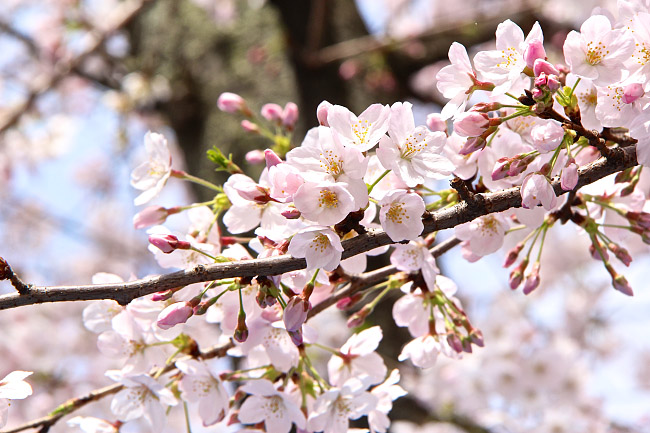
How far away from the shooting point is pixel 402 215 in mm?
806

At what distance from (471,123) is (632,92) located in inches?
8.6

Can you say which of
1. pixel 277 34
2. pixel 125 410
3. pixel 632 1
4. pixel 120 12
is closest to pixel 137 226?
pixel 125 410

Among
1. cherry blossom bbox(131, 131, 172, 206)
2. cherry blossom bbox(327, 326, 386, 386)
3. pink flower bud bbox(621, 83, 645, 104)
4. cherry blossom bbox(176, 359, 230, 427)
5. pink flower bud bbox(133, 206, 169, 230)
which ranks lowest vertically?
cherry blossom bbox(327, 326, 386, 386)

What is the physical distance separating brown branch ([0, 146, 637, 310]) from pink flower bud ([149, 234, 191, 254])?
0.09 meters

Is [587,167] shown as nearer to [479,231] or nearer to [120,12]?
[479,231]

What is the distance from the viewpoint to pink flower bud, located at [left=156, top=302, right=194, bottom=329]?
3.03ft

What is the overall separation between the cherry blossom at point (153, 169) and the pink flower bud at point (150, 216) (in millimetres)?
25

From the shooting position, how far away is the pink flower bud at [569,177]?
816 mm

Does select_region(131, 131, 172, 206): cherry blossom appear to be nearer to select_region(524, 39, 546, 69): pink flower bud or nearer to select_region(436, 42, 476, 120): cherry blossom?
select_region(436, 42, 476, 120): cherry blossom

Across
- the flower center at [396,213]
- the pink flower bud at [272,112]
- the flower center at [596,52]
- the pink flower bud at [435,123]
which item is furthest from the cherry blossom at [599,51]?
the pink flower bud at [272,112]

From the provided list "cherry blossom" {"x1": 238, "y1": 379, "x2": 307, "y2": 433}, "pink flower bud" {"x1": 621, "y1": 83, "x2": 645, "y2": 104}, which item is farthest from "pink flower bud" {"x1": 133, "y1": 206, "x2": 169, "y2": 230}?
"pink flower bud" {"x1": 621, "y1": 83, "x2": 645, "y2": 104}

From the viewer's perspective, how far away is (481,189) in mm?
1001

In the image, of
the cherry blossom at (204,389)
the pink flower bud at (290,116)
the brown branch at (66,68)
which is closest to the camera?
the cherry blossom at (204,389)

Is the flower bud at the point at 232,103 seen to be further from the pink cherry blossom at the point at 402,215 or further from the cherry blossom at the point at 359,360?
the pink cherry blossom at the point at 402,215
